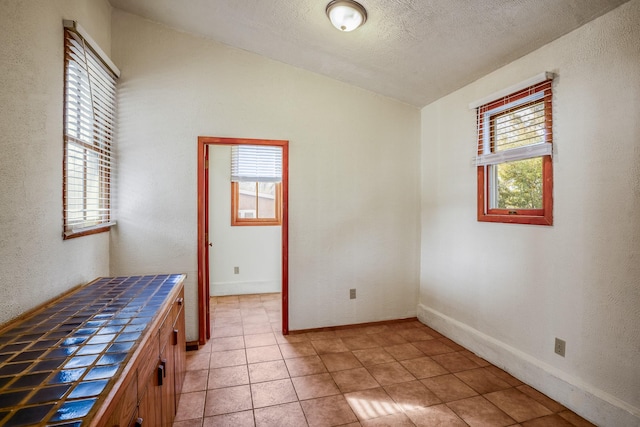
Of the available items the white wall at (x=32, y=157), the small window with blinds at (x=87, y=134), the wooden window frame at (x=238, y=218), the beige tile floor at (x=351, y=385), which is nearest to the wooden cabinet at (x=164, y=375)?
the beige tile floor at (x=351, y=385)

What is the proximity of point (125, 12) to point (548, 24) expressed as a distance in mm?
3403

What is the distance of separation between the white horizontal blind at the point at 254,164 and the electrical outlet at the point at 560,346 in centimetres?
375

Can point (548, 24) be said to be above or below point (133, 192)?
above

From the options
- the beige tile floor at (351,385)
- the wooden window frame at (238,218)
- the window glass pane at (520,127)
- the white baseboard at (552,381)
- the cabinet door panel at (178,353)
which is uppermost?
the window glass pane at (520,127)

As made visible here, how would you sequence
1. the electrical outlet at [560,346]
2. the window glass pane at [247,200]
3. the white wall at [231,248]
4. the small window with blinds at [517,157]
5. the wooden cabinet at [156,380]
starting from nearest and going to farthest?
the wooden cabinet at [156,380], the electrical outlet at [560,346], the small window with blinds at [517,157], the white wall at [231,248], the window glass pane at [247,200]

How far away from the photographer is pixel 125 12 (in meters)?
2.86

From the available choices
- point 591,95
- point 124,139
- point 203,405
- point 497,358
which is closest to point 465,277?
point 497,358

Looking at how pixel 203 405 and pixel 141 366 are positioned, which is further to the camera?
pixel 203 405

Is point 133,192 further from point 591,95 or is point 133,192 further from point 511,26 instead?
point 591,95

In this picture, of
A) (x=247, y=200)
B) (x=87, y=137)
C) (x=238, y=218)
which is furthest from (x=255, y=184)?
(x=87, y=137)

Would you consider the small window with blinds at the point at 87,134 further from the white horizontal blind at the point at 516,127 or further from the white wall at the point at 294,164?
the white horizontal blind at the point at 516,127

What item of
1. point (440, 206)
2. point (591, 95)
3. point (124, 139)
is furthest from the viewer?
point (440, 206)

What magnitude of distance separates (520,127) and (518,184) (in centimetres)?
45

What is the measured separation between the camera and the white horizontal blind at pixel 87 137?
6.84 ft
